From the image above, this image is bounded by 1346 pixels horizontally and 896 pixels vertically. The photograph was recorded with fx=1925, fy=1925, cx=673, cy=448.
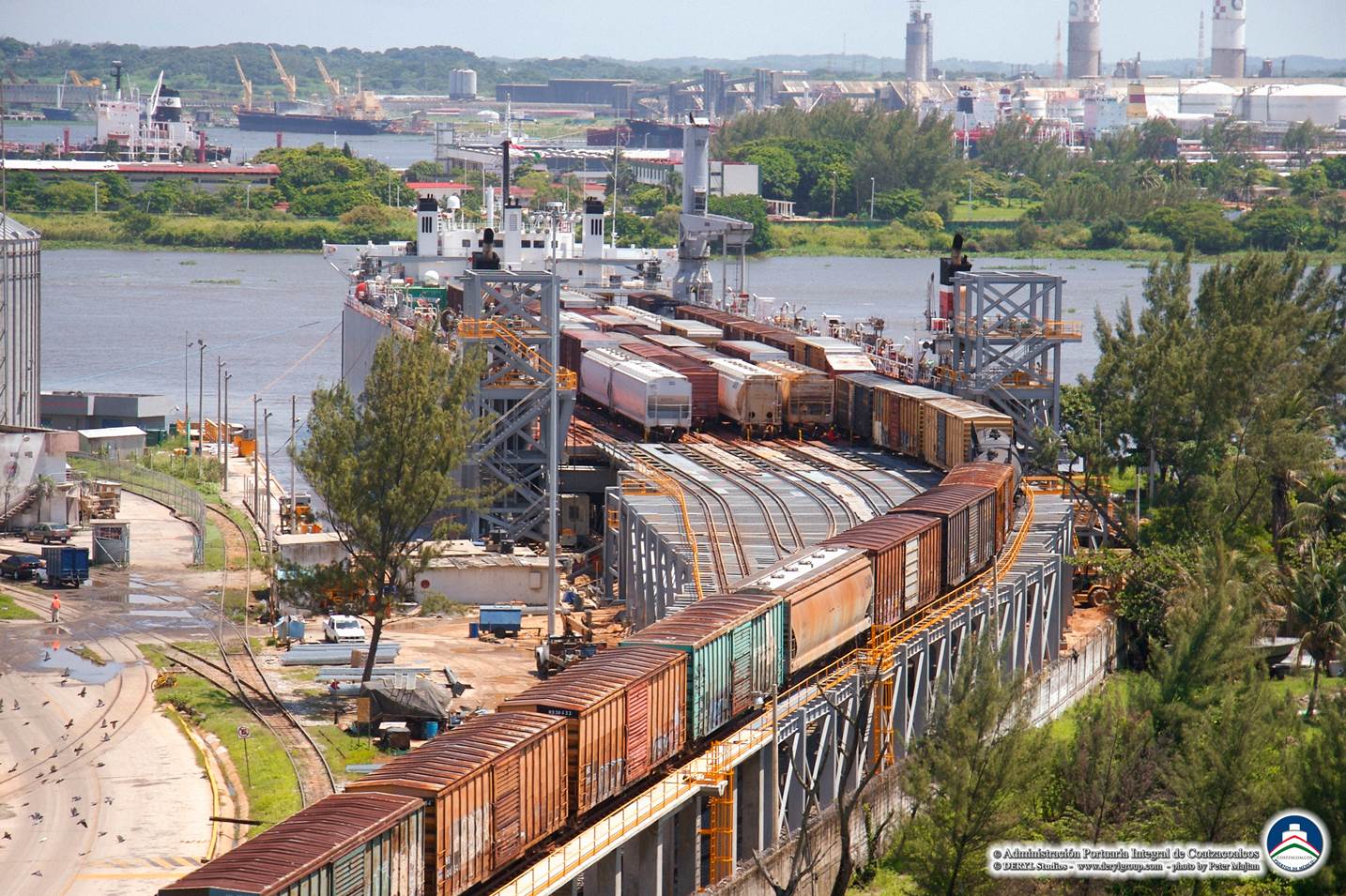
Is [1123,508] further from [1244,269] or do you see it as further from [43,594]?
[43,594]

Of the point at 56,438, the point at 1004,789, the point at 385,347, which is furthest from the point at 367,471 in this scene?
the point at 56,438

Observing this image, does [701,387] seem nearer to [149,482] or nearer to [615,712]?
[149,482]

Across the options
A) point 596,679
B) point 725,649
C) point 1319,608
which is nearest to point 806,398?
point 1319,608

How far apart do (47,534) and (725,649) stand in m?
35.0

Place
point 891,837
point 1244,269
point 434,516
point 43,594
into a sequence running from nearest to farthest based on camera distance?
point 891,837 → point 43,594 → point 434,516 → point 1244,269

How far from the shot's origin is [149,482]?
70.6 m

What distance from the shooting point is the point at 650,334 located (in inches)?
3167

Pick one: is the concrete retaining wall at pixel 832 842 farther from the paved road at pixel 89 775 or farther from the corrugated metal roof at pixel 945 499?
the paved road at pixel 89 775

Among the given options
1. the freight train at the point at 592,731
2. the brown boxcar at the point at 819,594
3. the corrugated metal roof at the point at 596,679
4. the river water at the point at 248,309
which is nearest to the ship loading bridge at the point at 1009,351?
the freight train at the point at 592,731

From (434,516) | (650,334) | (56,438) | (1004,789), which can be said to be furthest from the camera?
(650,334)

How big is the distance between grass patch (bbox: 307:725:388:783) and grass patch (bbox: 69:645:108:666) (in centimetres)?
824

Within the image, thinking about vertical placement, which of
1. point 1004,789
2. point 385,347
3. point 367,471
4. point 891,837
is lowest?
point 891,837

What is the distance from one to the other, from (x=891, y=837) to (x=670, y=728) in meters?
5.98

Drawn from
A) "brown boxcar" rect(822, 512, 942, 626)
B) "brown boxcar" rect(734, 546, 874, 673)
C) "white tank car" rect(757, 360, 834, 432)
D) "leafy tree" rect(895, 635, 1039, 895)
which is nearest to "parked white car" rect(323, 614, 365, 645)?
"brown boxcar" rect(822, 512, 942, 626)
